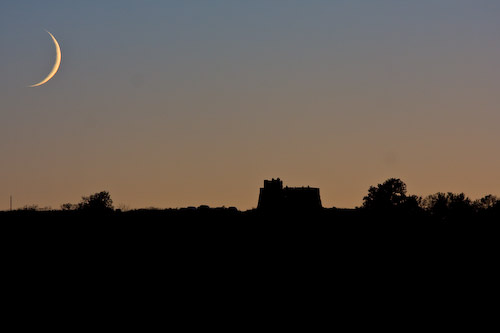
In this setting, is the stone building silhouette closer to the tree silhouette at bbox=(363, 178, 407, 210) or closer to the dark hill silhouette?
the dark hill silhouette

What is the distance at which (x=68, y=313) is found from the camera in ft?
194

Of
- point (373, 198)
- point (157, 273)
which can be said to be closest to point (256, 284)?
point (157, 273)

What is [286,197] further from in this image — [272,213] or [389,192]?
[389,192]

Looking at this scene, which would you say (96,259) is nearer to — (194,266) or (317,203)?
(194,266)

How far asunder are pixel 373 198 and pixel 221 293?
300ft

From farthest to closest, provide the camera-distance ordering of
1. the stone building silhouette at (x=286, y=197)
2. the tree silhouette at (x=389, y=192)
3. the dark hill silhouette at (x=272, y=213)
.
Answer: the tree silhouette at (x=389, y=192), the stone building silhouette at (x=286, y=197), the dark hill silhouette at (x=272, y=213)

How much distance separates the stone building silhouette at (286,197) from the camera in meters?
98.1

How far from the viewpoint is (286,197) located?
10125cm

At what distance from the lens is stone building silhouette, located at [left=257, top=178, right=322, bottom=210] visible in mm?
98125

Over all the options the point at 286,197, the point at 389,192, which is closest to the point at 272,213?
the point at 286,197

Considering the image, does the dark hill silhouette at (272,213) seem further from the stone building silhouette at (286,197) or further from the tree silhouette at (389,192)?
the tree silhouette at (389,192)

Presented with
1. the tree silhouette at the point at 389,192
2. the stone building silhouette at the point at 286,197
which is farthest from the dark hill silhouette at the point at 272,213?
the tree silhouette at the point at 389,192

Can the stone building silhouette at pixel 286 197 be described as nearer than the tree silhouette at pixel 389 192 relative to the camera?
Yes

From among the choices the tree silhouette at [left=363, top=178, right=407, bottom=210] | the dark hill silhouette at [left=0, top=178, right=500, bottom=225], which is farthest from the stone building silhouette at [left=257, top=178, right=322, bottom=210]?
the tree silhouette at [left=363, top=178, right=407, bottom=210]
